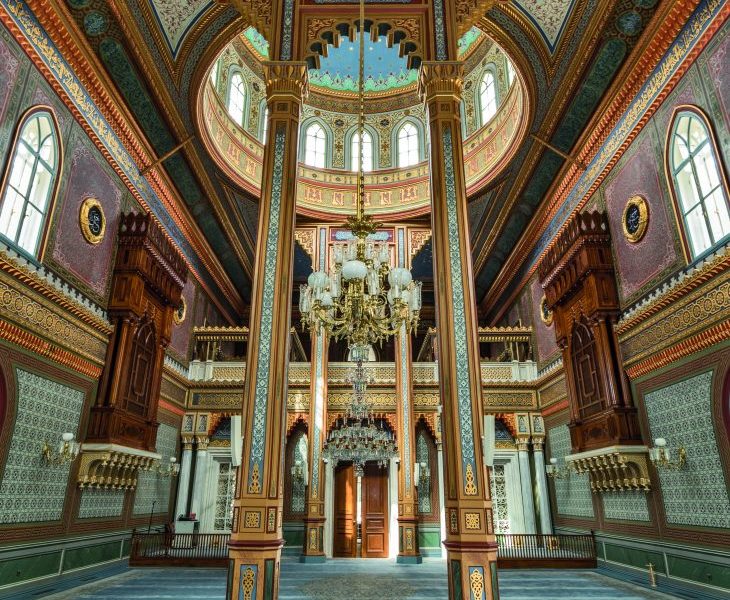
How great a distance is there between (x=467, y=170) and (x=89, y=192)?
8.94 m

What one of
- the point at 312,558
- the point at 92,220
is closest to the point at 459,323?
the point at 92,220

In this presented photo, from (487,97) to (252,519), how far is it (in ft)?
38.4

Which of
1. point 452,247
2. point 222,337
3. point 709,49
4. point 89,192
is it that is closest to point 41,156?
point 89,192

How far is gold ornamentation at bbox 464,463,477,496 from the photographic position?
5.29 meters

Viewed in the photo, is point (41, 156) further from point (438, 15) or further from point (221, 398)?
point (221, 398)

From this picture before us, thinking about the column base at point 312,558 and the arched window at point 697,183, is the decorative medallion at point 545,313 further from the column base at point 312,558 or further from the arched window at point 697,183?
the column base at point 312,558

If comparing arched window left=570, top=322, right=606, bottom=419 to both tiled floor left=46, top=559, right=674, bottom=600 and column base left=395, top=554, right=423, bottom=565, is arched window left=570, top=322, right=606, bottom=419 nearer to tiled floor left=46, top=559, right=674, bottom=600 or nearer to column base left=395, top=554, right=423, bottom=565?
tiled floor left=46, top=559, right=674, bottom=600

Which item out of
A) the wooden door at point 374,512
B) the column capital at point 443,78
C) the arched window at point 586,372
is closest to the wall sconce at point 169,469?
the wooden door at point 374,512

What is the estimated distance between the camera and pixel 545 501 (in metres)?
11.7

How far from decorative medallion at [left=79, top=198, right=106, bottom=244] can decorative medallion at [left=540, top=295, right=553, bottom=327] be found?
364 inches

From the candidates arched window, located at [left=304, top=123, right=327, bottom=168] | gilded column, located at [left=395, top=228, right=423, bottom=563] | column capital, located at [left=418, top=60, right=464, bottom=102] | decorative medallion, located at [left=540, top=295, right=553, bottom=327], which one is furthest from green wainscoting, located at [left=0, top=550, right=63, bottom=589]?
arched window, located at [left=304, top=123, right=327, bottom=168]

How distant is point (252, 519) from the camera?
16.9 feet

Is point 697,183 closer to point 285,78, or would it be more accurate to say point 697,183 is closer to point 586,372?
point 586,372

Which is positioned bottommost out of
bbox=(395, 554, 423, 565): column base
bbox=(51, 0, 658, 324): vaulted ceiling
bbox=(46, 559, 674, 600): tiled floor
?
bbox=(395, 554, 423, 565): column base
